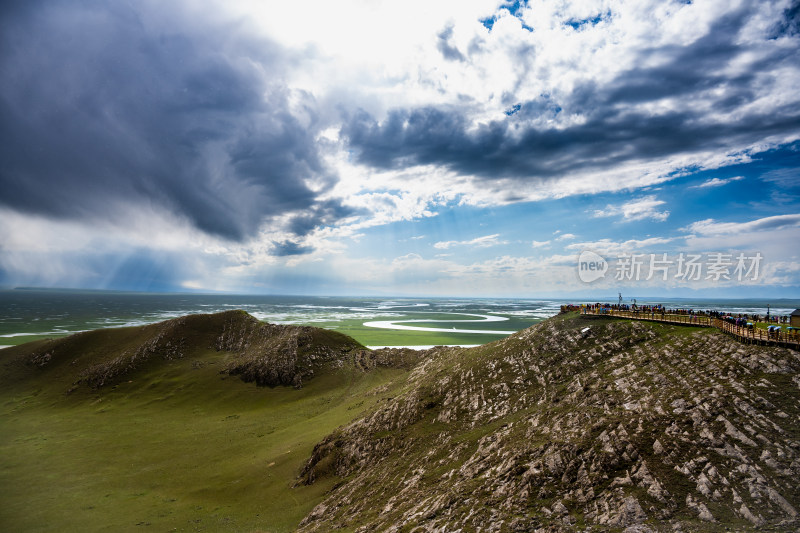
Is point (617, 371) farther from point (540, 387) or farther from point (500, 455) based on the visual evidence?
point (500, 455)

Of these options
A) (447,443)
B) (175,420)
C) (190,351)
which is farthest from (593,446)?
(190,351)

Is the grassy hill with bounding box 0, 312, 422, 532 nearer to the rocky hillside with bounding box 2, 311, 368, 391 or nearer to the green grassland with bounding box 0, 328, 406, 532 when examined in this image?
the green grassland with bounding box 0, 328, 406, 532

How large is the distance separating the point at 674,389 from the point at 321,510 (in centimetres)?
3741

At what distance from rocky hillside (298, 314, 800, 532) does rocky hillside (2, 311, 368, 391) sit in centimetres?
5305

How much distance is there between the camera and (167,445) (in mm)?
64188

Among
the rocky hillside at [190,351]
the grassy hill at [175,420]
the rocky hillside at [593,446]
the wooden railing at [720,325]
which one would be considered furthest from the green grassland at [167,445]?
the wooden railing at [720,325]

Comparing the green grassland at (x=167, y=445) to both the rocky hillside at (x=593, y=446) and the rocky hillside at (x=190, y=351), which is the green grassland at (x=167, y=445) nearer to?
the rocky hillside at (x=190, y=351)

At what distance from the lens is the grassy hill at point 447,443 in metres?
21.0

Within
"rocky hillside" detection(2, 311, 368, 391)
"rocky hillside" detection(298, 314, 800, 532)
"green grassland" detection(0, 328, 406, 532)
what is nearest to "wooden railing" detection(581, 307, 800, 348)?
"rocky hillside" detection(298, 314, 800, 532)

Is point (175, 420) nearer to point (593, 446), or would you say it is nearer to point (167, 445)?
point (167, 445)

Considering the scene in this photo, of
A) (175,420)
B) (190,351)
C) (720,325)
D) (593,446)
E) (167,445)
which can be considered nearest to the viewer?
(593,446)

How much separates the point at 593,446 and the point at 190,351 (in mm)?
117441

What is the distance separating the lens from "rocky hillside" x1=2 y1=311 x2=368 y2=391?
95188mm

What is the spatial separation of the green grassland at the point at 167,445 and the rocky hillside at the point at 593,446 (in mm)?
9966
